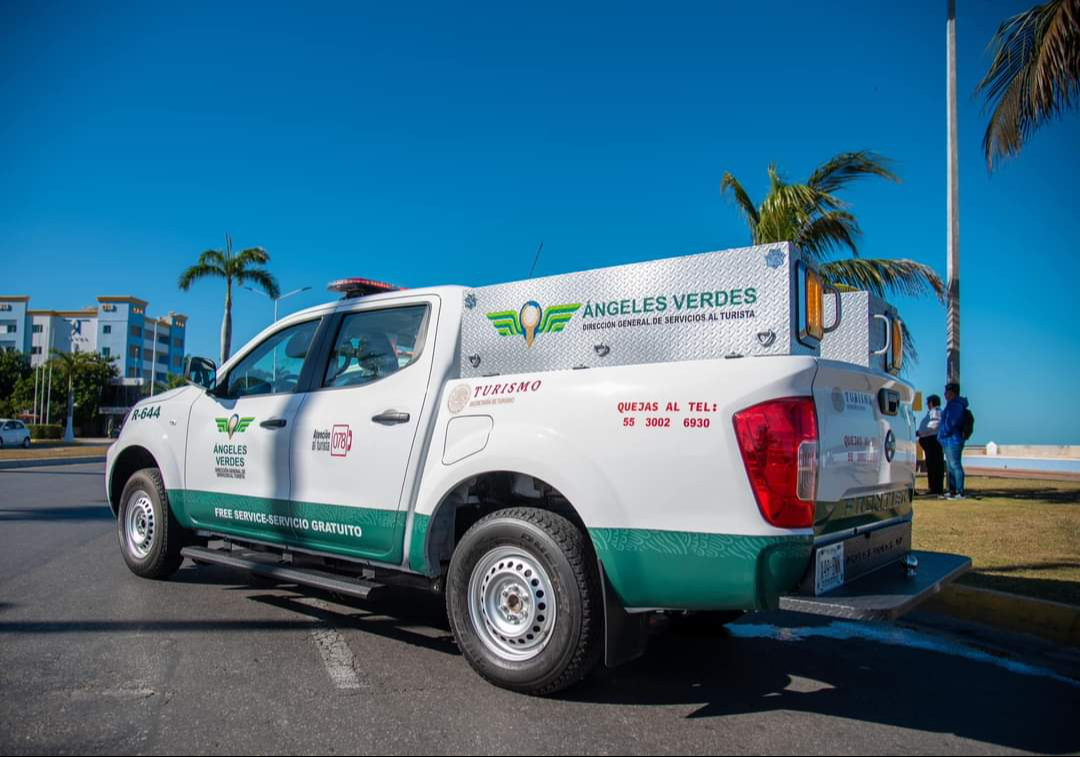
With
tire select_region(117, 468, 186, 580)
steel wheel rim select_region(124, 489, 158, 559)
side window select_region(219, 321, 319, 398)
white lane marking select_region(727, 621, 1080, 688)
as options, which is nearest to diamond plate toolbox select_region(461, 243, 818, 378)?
side window select_region(219, 321, 319, 398)

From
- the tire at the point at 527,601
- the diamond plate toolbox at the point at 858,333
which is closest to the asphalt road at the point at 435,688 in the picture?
the tire at the point at 527,601

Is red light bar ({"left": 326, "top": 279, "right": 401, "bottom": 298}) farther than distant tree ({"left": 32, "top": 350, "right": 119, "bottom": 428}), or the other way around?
distant tree ({"left": 32, "top": 350, "right": 119, "bottom": 428})

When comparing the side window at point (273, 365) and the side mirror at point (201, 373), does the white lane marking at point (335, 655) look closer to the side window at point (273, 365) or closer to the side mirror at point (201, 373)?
the side window at point (273, 365)

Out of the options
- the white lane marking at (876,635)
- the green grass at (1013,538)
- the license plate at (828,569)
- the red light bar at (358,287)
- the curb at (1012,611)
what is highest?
the red light bar at (358,287)

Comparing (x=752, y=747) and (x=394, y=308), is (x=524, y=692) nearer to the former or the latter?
(x=752, y=747)

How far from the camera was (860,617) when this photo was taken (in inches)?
115

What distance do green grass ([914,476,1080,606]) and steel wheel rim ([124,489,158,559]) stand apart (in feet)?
20.0

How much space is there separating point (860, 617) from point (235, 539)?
13.4 feet

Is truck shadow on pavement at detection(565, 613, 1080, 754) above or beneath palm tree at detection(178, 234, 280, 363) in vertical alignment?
beneath

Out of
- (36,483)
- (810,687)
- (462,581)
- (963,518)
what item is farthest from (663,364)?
(36,483)

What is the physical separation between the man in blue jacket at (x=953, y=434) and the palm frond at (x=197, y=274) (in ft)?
94.3

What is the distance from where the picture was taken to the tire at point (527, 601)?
3.34 meters

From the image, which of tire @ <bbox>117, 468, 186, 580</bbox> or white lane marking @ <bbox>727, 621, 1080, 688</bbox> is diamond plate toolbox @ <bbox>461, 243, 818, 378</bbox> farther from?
tire @ <bbox>117, 468, 186, 580</bbox>

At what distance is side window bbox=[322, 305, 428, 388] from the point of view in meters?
4.46
